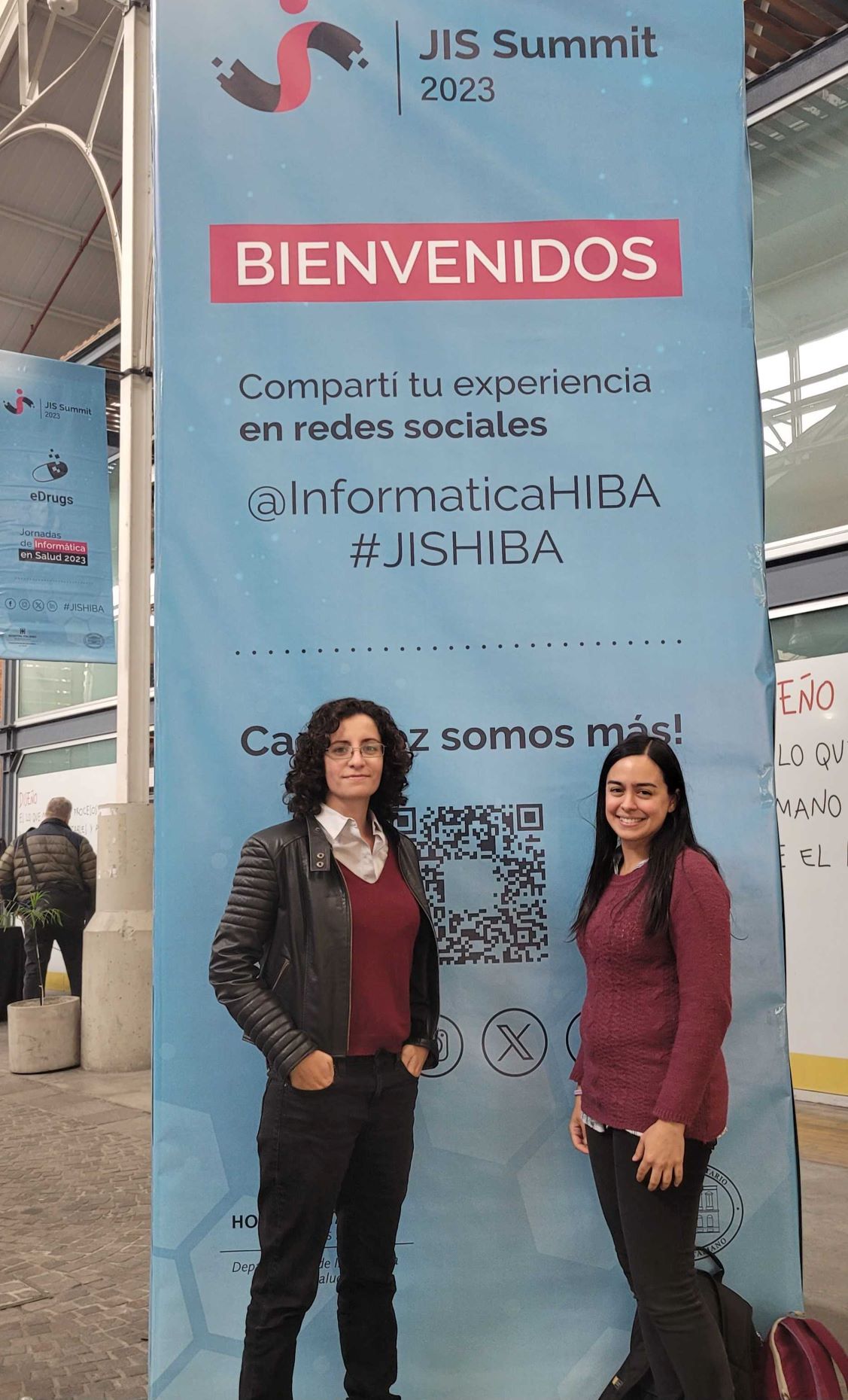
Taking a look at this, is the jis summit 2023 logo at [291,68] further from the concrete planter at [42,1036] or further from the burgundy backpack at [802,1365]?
the concrete planter at [42,1036]

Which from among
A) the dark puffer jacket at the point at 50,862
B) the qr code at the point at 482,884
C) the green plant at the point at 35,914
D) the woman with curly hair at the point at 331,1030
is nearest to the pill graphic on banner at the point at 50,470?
the dark puffer jacket at the point at 50,862

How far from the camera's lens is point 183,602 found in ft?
9.23

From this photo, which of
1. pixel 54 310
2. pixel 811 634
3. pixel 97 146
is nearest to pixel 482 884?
pixel 811 634

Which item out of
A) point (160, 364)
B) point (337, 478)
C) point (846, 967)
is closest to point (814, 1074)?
point (846, 967)

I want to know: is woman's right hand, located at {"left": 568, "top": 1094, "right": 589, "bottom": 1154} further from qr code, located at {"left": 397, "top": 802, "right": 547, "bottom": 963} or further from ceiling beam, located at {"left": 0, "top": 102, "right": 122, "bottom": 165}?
ceiling beam, located at {"left": 0, "top": 102, "right": 122, "bottom": 165}

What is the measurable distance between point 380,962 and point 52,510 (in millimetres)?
6444

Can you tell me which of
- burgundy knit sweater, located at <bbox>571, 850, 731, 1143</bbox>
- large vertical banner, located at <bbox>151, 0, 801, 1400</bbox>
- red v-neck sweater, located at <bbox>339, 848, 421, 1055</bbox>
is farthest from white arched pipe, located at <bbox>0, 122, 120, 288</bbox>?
burgundy knit sweater, located at <bbox>571, 850, 731, 1143</bbox>

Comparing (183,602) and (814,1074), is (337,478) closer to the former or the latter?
(183,602)

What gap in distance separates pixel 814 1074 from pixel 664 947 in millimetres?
4553

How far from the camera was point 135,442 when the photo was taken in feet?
25.1

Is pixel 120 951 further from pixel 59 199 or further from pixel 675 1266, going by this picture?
pixel 59 199

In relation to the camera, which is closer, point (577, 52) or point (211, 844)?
point (211, 844)

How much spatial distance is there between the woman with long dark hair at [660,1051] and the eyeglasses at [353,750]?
0.51m

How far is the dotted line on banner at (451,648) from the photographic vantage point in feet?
9.28
